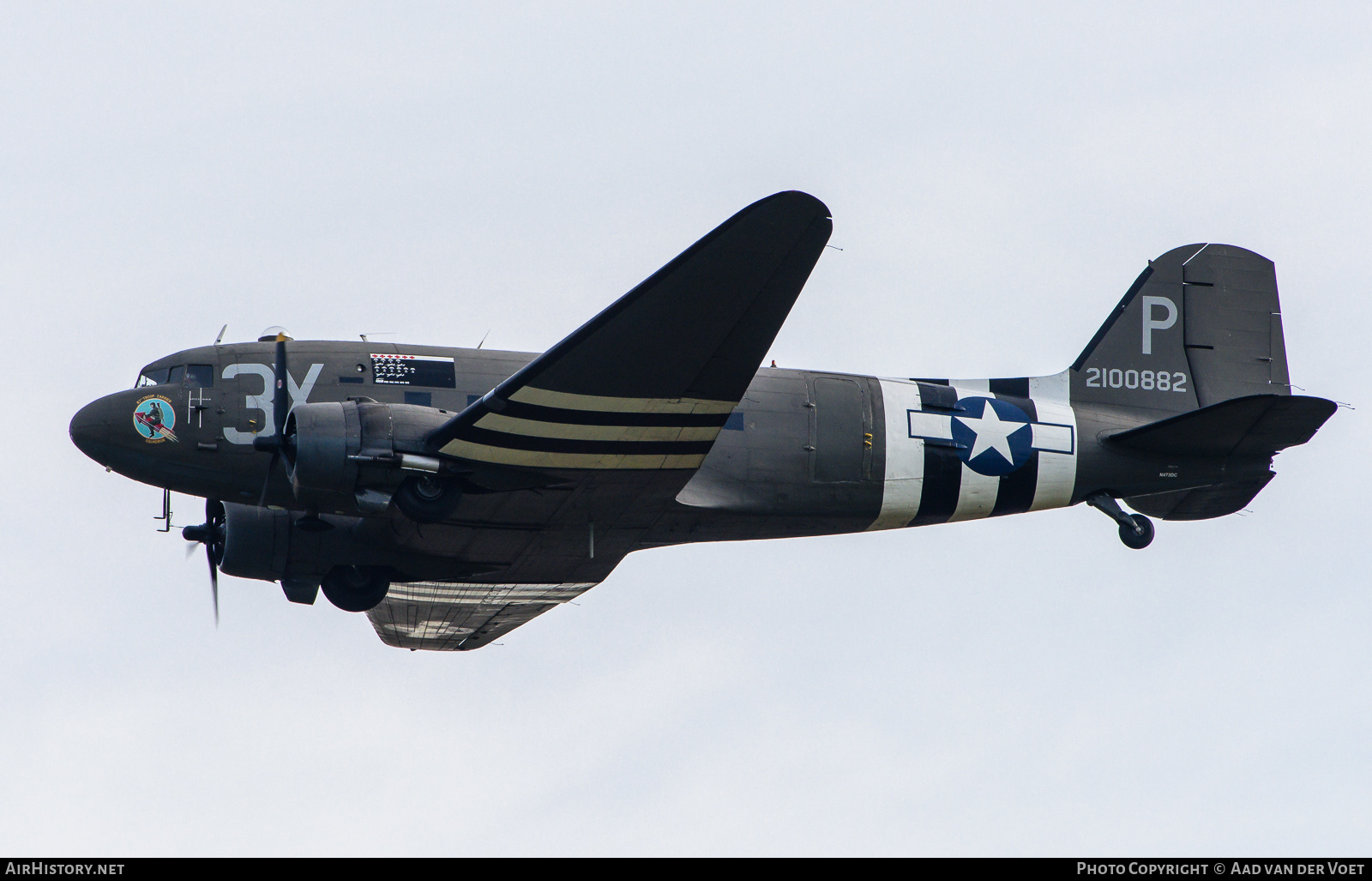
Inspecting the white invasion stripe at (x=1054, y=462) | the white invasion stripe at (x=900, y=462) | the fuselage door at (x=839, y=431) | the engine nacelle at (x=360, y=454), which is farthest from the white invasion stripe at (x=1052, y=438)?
the engine nacelle at (x=360, y=454)

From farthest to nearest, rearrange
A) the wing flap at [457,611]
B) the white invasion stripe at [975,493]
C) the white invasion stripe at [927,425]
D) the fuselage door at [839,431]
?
the wing flap at [457,611] → the white invasion stripe at [975,493] → the white invasion stripe at [927,425] → the fuselage door at [839,431]

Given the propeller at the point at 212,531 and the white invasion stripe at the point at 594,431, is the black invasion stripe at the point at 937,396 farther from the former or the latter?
the propeller at the point at 212,531

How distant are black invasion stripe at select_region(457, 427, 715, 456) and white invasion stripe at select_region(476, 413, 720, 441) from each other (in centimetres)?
6

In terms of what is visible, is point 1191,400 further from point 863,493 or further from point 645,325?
point 645,325

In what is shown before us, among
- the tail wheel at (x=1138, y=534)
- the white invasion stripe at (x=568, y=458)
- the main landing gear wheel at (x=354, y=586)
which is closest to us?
the white invasion stripe at (x=568, y=458)

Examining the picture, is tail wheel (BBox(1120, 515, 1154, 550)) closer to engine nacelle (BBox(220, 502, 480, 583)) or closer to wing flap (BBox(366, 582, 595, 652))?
wing flap (BBox(366, 582, 595, 652))

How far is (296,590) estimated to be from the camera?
62.6 ft

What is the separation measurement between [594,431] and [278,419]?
352 centimetres

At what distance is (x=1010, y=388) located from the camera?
20125 millimetres

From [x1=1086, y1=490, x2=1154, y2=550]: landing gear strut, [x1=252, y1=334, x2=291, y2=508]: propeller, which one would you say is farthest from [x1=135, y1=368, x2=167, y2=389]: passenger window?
[x1=1086, y1=490, x2=1154, y2=550]: landing gear strut

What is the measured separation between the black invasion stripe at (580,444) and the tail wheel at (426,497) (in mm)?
734

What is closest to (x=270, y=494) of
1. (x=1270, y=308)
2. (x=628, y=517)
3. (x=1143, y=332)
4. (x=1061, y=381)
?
(x=628, y=517)

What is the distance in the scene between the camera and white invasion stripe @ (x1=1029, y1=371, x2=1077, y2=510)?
19703 mm

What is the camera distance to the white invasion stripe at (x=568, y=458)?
Answer: 16172 millimetres
